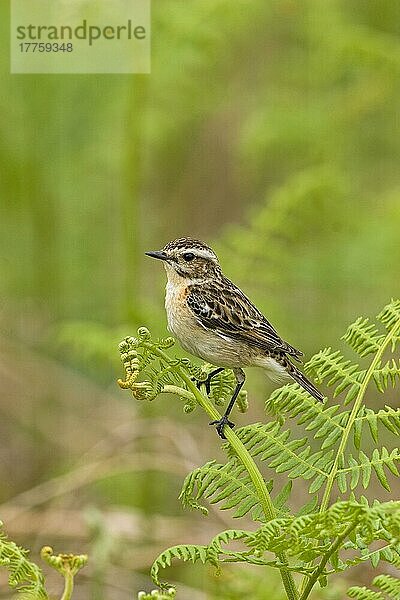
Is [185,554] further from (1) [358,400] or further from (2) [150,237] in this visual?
(2) [150,237]

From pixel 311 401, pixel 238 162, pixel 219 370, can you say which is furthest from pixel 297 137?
pixel 311 401

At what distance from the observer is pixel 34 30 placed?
21.9 feet

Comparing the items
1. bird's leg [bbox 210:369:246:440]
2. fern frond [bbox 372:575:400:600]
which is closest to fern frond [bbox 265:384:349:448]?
bird's leg [bbox 210:369:246:440]

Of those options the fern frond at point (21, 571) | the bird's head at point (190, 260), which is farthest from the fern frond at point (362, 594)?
the bird's head at point (190, 260)

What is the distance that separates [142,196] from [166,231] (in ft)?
1.92

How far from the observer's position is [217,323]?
3801 mm

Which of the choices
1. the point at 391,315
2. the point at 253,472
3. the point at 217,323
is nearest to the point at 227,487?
the point at 253,472

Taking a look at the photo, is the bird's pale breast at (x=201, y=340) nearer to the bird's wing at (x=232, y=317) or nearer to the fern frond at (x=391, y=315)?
the bird's wing at (x=232, y=317)

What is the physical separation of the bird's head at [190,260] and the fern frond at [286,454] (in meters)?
1.36

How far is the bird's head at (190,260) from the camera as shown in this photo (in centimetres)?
409

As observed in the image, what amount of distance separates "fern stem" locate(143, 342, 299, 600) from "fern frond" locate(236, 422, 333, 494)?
0.05 metres

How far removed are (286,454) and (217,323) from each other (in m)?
1.13

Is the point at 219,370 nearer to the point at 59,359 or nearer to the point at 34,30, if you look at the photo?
the point at 34,30

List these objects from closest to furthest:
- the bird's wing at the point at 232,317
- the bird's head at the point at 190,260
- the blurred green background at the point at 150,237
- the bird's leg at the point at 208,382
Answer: the bird's leg at the point at 208,382, the bird's wing at the point at 232,317, the bird's head at the point at 190,260, the blurred green background at the point at 150,237
